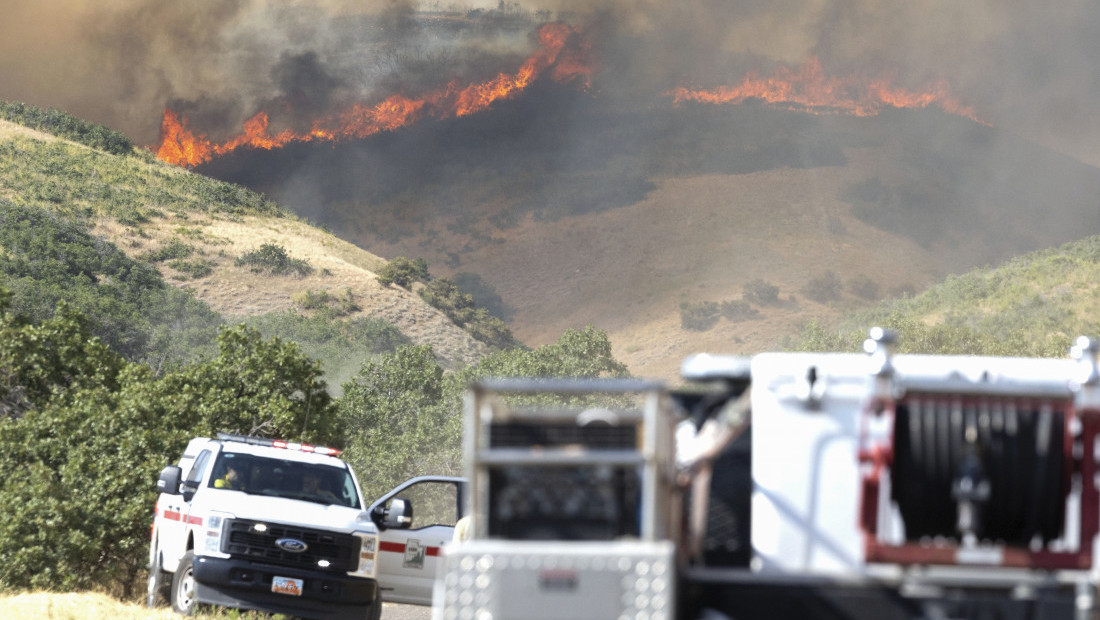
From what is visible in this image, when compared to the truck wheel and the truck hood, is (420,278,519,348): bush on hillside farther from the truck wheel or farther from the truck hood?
the truck wheel

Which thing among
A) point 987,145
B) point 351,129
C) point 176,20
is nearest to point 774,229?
point 987,145

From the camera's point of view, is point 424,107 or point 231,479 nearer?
point 231,479

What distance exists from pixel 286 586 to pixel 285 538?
466mm

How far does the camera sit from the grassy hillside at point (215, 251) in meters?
72.9

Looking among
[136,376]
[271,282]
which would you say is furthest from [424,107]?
[136,376]

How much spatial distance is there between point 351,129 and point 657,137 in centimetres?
3789

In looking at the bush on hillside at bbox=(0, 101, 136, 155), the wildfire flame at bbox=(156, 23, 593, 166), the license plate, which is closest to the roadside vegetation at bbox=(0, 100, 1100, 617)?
the bush on hillside at bbox=(0, 101, 136, 155)

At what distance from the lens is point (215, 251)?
8650 cm

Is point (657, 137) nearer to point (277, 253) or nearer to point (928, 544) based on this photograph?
point (277, 253)

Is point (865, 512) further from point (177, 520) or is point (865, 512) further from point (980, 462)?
point (177, 520)

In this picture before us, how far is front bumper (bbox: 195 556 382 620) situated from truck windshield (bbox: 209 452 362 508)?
1123mm

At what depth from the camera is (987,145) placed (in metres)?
128

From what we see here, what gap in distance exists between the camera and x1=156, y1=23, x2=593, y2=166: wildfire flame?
143750mm

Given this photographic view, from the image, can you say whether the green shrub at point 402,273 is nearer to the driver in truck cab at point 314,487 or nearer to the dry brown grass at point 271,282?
the dry brown grass at point 271,282
